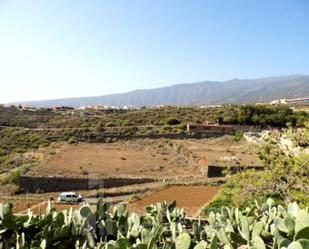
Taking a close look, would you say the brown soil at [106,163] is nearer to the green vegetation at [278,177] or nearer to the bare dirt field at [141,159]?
the bare dirt field at [141,159]

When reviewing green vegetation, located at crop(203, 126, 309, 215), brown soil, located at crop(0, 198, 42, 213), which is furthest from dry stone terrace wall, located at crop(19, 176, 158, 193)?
green vegetation, located at crop(203, 126, 309, 215)

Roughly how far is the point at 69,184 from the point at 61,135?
90.2ft

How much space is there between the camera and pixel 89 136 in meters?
52.7

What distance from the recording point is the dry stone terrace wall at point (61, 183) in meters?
27.2

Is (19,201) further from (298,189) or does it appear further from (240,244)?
(240,244)

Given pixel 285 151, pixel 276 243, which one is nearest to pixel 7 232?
pixel 276 243

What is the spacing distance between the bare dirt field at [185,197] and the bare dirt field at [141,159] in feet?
8.26

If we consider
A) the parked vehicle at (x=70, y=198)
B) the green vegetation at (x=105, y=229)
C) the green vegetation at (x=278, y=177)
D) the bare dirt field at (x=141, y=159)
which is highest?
the green vegetation at (x=105, y=229)

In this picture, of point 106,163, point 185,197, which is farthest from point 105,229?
point 106,163

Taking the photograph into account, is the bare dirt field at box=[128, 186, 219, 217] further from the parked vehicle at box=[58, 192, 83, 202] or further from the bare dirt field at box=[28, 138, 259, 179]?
the parked vehicle at box=[58, 192, 83, 202]

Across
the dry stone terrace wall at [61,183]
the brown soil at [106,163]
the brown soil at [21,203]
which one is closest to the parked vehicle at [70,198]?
the brown soil at [21,203]

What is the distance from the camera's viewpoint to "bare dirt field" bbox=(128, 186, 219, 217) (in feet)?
59.1

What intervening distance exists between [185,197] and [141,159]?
16.8m

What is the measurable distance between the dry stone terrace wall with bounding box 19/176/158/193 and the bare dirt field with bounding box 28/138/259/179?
88cm
